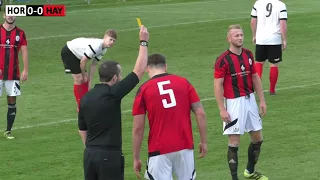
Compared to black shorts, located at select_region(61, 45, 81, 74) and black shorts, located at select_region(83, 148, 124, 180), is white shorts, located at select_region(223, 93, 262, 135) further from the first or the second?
black shorts, located at select_region(61, 45, 81, 74)

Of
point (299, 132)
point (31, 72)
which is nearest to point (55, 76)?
point (31, 72)

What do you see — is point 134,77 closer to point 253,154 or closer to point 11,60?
point 253,154

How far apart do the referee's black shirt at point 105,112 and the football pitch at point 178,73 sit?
134 inches

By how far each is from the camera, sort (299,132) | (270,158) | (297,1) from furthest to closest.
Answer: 1. (297,1)
2. (299,132)
3. (270,158)

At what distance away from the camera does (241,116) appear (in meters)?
11.4

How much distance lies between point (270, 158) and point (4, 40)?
224 inches

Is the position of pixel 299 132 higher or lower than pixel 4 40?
lower

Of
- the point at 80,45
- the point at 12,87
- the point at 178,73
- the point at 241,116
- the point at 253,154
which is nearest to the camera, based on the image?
the point at 241,116

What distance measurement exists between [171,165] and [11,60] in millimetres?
6936

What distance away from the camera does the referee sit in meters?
8.92

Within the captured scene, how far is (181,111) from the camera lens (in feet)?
30.3

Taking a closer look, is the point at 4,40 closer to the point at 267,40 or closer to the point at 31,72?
the point at 267,40

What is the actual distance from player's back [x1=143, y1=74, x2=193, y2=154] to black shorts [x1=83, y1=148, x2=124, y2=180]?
22.3 inches

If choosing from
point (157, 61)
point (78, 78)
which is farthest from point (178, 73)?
point (157, 61)
